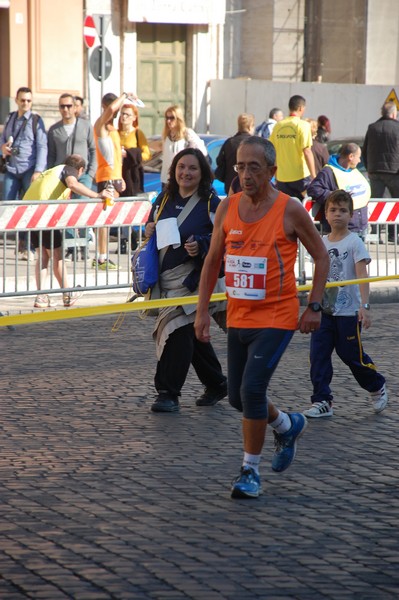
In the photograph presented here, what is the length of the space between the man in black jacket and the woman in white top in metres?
4.29

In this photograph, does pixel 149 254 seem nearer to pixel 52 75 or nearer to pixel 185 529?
pixel 185 529

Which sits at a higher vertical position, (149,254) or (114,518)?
(149,254)

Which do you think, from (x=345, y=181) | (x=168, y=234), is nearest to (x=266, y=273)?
(x=168, y=234)

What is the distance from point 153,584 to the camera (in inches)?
198

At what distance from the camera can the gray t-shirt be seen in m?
8.39

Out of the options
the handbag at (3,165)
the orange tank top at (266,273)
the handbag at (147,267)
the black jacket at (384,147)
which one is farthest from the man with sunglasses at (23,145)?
the orange tank top at (266,273)

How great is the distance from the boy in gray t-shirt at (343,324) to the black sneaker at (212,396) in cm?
66

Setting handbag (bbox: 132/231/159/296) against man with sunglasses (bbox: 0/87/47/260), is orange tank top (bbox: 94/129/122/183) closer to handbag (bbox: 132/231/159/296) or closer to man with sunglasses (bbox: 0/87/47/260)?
man with sunglasses (bbox: 0/87/47/260)

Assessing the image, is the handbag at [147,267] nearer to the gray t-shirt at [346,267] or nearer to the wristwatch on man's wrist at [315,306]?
the gray t-shirt at [346,267]

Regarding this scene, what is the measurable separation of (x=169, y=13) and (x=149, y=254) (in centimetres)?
2332

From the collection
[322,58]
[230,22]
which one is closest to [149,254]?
[230,22]

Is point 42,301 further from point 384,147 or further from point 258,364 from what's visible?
point 384,147

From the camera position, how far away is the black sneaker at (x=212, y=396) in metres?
8.71

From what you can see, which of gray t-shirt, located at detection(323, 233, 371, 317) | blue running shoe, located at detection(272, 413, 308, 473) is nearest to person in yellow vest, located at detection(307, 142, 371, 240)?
gray t-shirt, located at detection(323, 233, 371, 317)
